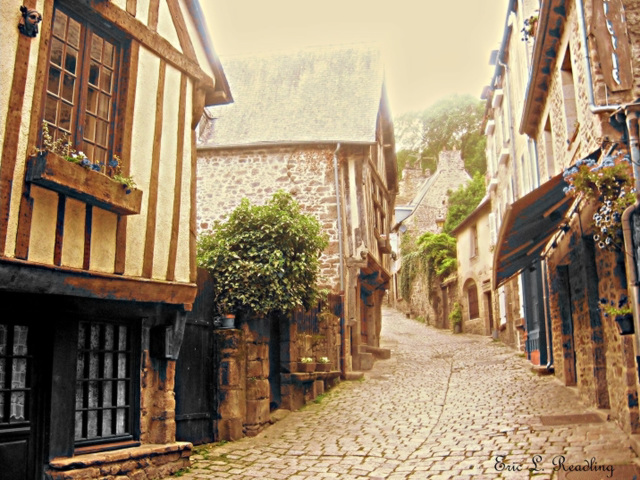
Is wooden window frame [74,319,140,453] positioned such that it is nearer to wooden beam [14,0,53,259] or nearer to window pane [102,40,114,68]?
wooden beam [14,0,53,259]

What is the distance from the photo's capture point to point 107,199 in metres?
5.39

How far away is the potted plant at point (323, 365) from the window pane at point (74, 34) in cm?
666

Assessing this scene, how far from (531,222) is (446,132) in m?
31.1

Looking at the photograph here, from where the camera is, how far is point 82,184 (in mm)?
5113

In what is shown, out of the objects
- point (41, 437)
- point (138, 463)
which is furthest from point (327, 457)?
point (41, 437)

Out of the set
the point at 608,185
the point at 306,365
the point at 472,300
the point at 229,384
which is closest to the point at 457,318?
the point at 472,300

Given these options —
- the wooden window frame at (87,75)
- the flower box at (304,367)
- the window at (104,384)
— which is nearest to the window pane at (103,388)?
the window at (104,384)

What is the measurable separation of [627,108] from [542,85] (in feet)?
12.8

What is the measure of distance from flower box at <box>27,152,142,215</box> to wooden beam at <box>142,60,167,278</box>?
0.41 meters

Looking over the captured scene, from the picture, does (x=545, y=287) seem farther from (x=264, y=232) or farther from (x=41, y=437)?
(x=41, y=437)

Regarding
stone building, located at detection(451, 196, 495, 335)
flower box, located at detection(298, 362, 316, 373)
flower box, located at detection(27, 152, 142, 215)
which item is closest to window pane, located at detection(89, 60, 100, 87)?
flower box, located at detection(27, 152, 142, 215)

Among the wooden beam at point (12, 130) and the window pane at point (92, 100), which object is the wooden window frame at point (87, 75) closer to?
the window pane at point (92, 100)

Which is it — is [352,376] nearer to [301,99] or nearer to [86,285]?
[301,99]

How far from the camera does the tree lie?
35809 mm
